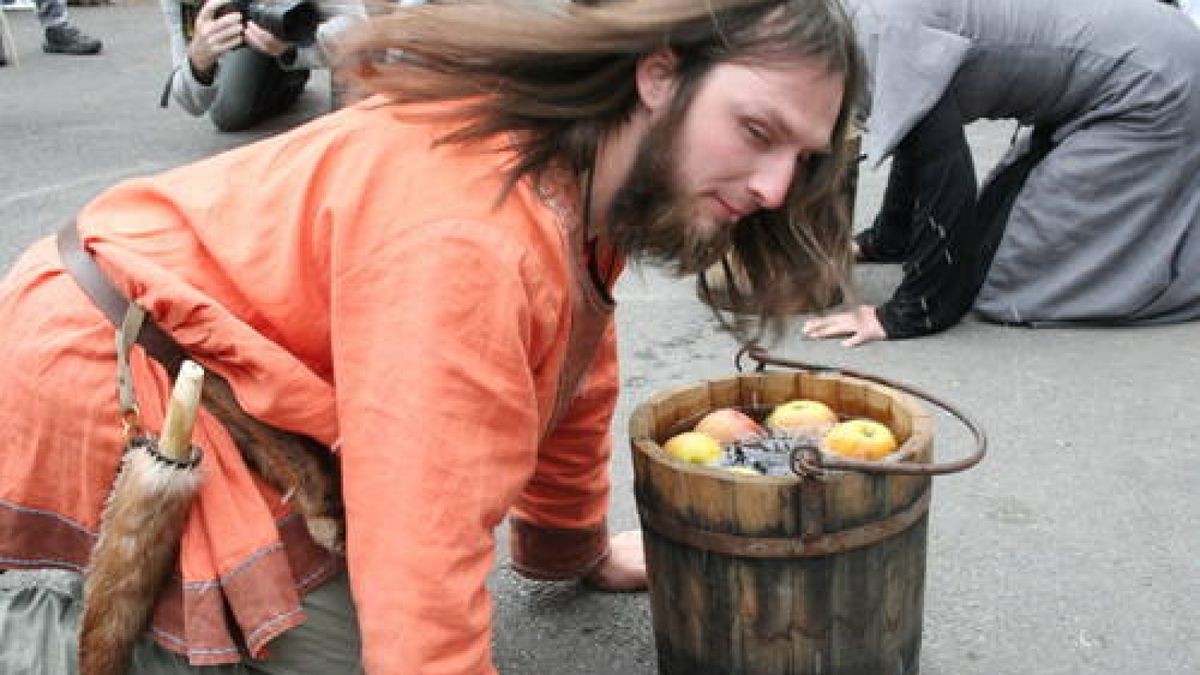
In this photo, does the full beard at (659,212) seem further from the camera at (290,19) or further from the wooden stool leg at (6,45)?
the wooden stool leg at (6,45)

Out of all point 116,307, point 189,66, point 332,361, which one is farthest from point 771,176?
point 189,66

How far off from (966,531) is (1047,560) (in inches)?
6.8

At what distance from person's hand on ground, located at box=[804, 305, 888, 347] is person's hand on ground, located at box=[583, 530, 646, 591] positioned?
1350 millimetres

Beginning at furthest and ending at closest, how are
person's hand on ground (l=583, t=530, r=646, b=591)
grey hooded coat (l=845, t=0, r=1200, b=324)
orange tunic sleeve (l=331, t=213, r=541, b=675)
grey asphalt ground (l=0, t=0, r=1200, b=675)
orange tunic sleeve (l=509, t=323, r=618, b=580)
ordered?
grey hooded coat (l=845, t=0, r=1200, b=324), person's hand on ground (l=583, t=530, r=646, b=591), grey asphalt ground (l=0, t=0, r=1200, b=675), orange tunic sleeve (l=509, t=323, r=618, b=580), orange tunic sleeve (l=331, t=213, r=541, b=675)

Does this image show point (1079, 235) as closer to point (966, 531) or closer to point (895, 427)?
point (966, 531)

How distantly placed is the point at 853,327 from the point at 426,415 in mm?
2462

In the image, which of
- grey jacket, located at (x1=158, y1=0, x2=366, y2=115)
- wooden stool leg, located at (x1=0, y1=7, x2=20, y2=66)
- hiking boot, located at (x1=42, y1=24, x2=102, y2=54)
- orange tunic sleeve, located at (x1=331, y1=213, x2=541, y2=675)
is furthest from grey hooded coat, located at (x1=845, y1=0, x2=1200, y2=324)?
hiking boot, located at (x1=42, y1=24, x2=102, y2=54)

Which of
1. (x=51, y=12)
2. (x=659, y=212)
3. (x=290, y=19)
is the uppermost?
(x=659, y=212)

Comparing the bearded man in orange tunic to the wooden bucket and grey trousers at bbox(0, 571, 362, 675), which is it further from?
the wooden bucket

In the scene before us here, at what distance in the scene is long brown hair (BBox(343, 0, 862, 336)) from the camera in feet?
5.31

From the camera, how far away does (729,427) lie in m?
2.10

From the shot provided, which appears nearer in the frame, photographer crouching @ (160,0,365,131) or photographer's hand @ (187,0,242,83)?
photographer crouching @ (160,0,365,131)

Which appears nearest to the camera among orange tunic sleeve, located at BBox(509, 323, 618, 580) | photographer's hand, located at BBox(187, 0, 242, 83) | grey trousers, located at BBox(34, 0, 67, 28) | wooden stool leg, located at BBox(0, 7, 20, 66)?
orange tunic sleeve, located at BBox(509, 323, 618, 580)

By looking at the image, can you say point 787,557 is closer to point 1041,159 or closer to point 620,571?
point 620,571
